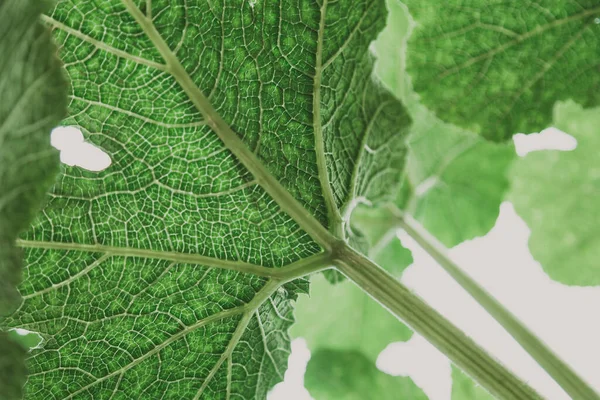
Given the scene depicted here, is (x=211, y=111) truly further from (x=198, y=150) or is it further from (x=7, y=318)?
(x=7, y=318)

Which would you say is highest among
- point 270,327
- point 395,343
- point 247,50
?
point 395,343

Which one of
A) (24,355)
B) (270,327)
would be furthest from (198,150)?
(24,355)

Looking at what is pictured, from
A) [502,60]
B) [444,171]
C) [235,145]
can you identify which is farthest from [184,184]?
[444,171]

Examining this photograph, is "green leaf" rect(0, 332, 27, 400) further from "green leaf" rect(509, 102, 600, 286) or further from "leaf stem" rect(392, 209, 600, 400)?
"green leaf" rect(509, 102, 600, 286)

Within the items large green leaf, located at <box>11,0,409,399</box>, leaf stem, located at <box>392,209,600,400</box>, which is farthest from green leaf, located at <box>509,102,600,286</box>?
large green leaf, located at <box>11,0,409,399</box>

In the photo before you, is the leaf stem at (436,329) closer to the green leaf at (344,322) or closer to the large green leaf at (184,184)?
the large green leaf at (184,184)

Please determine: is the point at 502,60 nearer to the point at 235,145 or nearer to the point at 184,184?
the point at 235,145

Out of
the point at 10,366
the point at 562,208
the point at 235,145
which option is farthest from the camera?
the point at 562,208
